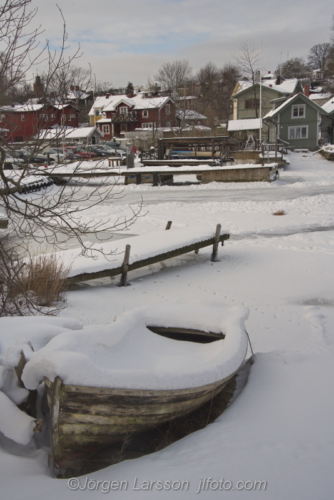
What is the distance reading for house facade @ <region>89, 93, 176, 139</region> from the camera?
6662cm

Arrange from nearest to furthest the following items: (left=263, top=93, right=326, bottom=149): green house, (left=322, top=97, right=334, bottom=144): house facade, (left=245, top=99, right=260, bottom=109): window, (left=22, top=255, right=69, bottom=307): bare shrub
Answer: (left=22, top=255, right=69, bottom=307): bare shrub, (left=263, top=93, right=326, bottom=149): green house, (left=322, top=97, right=334, bottom=144): house facade, (left=245, top=99, right=260, bottom=109): window

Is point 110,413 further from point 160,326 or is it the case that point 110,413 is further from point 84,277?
point 84,277

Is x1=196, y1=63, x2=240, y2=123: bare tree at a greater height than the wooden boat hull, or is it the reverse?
x1=196, y1=63, x2=240, y2=123: bare tree

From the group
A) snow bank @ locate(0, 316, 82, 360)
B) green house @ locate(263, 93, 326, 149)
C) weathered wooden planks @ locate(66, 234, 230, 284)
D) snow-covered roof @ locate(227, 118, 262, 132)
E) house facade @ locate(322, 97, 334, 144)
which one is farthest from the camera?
house facade @ locate(322, 97, 334, 144)

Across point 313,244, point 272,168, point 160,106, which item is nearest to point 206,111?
point 160,106

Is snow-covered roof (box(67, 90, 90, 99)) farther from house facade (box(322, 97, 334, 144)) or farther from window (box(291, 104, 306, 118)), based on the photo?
house facade (box(322, 97, 334, 144))

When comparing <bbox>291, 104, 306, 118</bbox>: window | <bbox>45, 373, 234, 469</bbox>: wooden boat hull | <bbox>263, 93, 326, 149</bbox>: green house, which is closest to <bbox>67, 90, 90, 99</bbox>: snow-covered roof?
<bbox>45, 373, 234, 469</bbox>: wooden boat hull

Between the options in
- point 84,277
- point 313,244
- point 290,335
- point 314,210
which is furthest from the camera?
point 314,210

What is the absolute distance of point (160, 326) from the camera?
5684mm

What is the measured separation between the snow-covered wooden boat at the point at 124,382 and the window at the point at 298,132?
47464 millimetres

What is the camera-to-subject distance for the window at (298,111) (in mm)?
49000

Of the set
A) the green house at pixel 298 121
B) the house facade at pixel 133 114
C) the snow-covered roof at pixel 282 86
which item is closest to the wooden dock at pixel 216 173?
the green house at pixel 298 121

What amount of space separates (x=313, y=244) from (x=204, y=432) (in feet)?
30.9

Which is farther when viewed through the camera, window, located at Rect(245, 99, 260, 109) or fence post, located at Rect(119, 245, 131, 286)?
window, located at Rect(245, 99, 260, 109)
